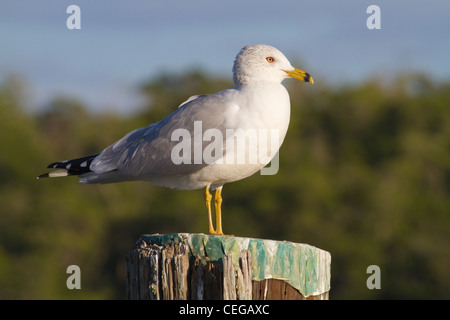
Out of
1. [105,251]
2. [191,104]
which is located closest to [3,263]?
[105,251]

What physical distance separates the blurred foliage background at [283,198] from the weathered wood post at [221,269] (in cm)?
2004

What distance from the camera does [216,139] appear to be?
602 centimetres

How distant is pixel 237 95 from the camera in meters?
6.14

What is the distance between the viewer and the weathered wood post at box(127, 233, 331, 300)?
4449 millimetres

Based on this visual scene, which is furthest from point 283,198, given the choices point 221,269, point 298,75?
point 221,269

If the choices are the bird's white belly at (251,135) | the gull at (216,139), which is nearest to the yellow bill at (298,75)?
the gull at (216,139)

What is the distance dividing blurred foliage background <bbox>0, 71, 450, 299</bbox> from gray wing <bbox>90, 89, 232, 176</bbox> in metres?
18.2

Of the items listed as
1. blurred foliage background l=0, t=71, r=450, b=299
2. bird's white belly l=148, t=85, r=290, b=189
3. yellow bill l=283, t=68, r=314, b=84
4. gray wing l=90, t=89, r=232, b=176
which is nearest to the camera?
bird's white belly l=148, t=85, r=290, b=189

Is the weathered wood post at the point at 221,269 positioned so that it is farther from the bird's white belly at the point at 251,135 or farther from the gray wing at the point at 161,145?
the gray wing at the point at 161,145

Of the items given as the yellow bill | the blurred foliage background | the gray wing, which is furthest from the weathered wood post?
the blurred foliage background

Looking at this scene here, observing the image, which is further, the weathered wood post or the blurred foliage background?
the blurred foliage background

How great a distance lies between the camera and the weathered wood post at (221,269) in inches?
175

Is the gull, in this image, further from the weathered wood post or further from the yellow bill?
the weathered wood post
